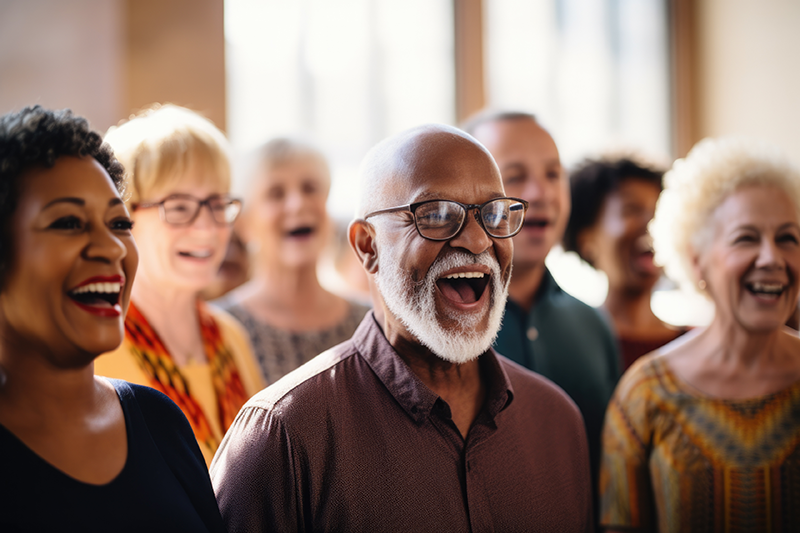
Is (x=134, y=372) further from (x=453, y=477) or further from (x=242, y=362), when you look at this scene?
(x=453, y=477)

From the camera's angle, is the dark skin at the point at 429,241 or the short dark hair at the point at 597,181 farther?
the short dark hair at the point at 597,181

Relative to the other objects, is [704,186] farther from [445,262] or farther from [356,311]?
[356,311]

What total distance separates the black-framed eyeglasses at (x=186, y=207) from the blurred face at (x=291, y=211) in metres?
0.73

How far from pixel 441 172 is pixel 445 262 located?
18cm

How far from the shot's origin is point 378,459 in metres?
1.33

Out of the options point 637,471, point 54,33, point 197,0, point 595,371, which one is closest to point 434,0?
point 197,0

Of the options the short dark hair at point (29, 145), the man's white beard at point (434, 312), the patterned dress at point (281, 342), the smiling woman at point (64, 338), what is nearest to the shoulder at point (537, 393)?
the man's white beard at point (434, 312)

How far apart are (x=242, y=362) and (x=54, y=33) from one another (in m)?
2.33

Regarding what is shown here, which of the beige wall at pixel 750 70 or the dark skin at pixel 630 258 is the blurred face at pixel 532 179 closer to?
the dark skin at pixel 630 258

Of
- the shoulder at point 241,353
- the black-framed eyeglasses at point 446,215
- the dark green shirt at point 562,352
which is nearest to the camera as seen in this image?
the black-framed eyeglasses at point 446,215

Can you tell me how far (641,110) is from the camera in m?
5.75

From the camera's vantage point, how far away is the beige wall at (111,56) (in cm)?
340

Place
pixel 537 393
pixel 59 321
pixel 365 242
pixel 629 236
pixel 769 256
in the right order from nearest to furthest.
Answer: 1. pixel 59 321
2. pixel 365 242
3. pixel 537 393
4. pixel 769 256
5. pixel 629 236

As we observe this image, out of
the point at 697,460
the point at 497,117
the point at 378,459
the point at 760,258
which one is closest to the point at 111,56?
the point at 497,117
